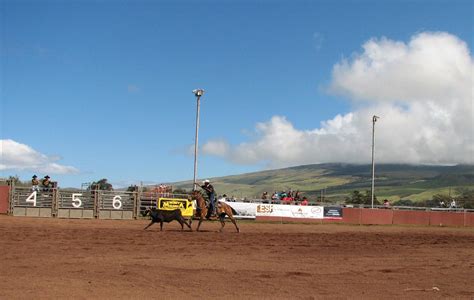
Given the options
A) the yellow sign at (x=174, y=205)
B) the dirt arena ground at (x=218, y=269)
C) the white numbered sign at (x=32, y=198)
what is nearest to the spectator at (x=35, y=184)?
the white numbered sign at (x=32, y=198)

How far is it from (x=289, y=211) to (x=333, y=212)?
439cm

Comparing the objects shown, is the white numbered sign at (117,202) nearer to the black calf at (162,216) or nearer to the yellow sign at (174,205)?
the yellow sign at (174,205)

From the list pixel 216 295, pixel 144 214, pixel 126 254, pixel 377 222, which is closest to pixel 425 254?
pixel 126 254

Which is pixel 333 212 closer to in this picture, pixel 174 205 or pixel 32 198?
pixel 174 205

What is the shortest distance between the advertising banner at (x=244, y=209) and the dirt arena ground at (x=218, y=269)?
19.7 meters

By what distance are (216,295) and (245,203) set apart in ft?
101

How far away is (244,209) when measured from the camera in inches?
1618

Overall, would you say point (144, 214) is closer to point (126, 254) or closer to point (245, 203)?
point (245, 203)

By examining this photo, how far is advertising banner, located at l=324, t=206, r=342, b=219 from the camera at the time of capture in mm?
45125

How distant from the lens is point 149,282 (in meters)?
11.6

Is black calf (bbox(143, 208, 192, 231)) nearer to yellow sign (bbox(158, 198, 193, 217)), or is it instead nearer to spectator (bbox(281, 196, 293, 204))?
yellow sign (bbox(158, 198, 193, 217))

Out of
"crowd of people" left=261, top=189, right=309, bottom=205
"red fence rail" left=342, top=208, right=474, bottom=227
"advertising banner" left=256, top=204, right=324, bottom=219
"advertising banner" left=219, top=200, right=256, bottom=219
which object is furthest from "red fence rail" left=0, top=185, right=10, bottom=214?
"red fence rail" left=342, top=208, right=474, bottom=227

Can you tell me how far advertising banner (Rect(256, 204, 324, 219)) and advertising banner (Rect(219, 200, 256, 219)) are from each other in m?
0.41

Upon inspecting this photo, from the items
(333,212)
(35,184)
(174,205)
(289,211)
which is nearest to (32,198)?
(35,184)
